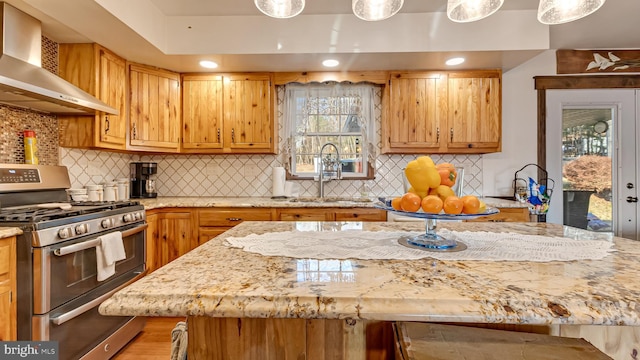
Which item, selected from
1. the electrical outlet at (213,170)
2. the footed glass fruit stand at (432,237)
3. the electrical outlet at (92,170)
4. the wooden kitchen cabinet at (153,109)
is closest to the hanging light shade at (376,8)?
the footed glass fruit stand at (432,237)

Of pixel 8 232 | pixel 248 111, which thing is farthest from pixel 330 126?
pixel 8 232

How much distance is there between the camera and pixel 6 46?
6.05ft

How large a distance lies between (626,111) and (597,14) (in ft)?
4.44

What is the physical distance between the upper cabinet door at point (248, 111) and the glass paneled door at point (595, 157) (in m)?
3.01

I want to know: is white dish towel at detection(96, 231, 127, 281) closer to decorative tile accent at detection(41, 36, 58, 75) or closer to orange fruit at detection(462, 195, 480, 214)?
decorative tile accent at detection(41, 36, 58, 75)

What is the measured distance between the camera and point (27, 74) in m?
1.75

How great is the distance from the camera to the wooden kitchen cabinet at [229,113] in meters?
2.92

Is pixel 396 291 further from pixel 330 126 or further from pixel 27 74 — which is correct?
pixel 330 126

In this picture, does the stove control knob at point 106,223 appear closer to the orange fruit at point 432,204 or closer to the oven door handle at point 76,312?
the oven door handle at point 76,312

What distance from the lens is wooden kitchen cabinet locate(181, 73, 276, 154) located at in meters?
2.92

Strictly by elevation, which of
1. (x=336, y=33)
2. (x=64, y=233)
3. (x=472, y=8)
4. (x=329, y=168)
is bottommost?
(x=64, y=233)

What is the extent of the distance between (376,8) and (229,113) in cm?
202

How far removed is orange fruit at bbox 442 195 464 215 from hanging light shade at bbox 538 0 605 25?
0.93 meters

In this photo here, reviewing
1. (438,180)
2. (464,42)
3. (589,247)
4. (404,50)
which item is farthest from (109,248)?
(464,42)
